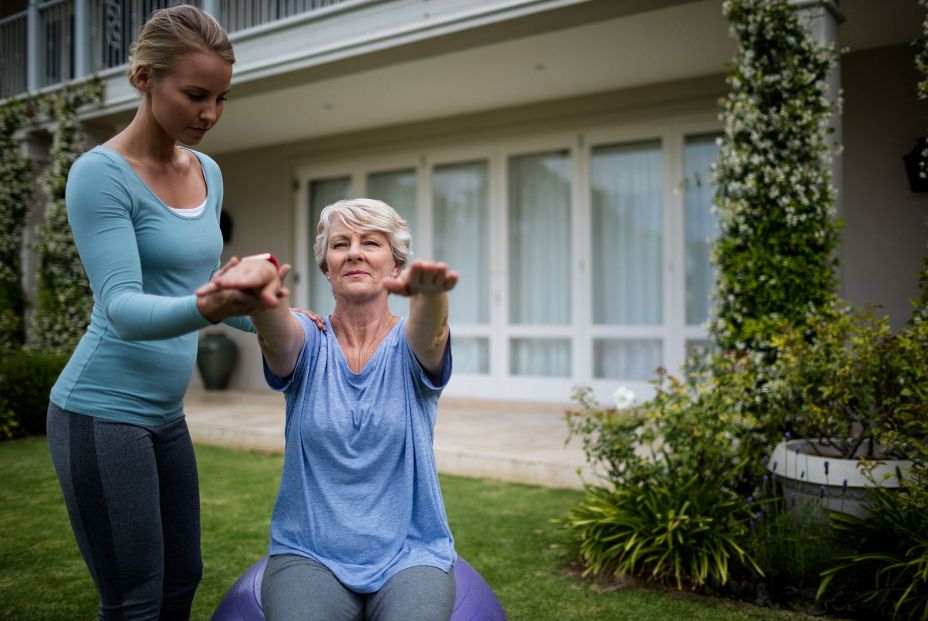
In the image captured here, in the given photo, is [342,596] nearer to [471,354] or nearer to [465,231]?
[471,354]

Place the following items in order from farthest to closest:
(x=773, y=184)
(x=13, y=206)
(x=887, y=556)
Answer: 1. (x=13, y=206)
2. (x=773, y=184)
3. (x=887, y=556)

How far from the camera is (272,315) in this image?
1.65m

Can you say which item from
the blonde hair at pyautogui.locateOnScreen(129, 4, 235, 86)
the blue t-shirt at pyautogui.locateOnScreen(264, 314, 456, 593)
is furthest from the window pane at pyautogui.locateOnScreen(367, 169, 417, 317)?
the blonde hair at pyautogui.locateOnScreen(129, 4, 235, 86)

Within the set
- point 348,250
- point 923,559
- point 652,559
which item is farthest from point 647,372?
point 348,250

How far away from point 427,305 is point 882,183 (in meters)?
5.66

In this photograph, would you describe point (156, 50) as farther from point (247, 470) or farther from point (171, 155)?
point (247, 470)

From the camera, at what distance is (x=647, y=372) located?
7211mm

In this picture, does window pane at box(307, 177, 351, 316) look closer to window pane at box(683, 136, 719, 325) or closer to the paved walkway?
the paved walkway

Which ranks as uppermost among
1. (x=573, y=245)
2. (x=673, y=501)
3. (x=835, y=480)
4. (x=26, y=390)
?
(x=573, y=245)

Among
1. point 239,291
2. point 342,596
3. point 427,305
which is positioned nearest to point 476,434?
point 342,596

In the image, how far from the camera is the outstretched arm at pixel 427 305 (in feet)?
4.74

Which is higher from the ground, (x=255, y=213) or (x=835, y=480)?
(x=255, y=213)

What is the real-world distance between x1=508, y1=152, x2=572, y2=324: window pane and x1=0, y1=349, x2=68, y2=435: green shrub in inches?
180

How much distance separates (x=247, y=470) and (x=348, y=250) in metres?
4.11
